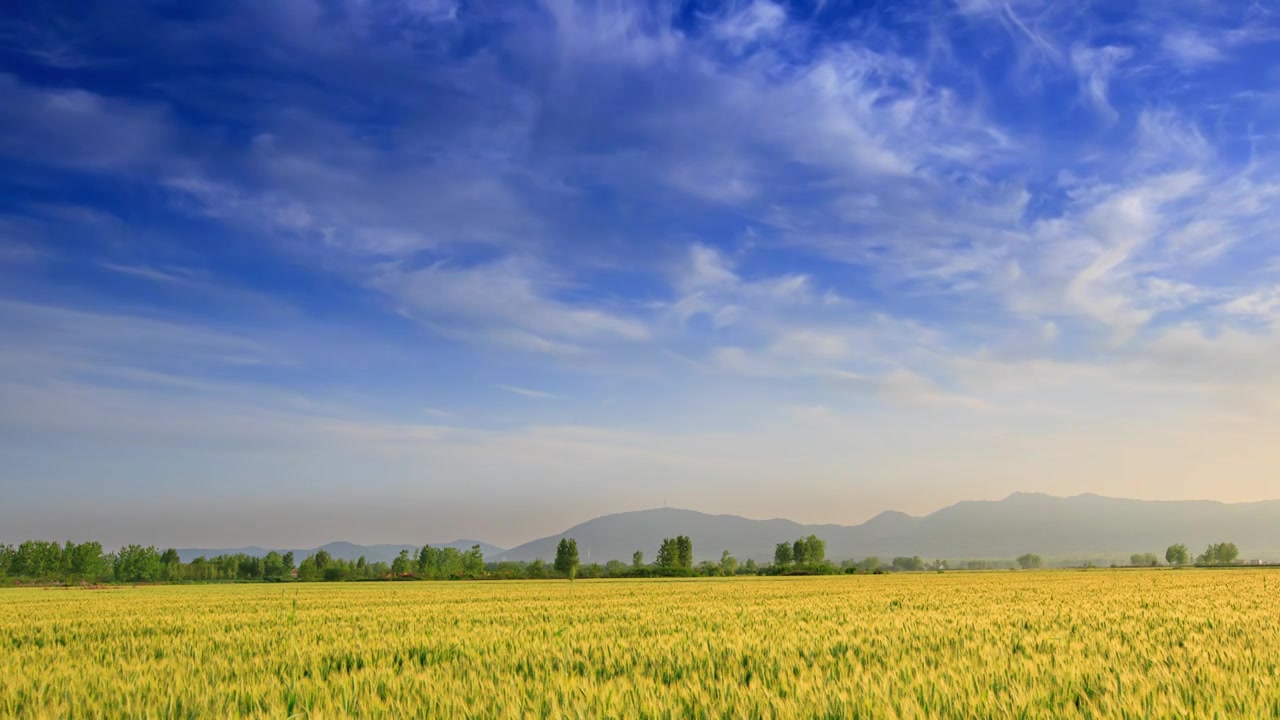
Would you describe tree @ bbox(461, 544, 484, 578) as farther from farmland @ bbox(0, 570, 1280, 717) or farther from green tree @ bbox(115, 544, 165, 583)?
farmland @ bbox(0, 570, 1280, 717)

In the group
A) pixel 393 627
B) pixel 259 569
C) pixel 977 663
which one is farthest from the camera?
pixel 259 569

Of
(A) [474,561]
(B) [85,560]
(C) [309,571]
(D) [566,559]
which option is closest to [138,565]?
(B) [85,560]

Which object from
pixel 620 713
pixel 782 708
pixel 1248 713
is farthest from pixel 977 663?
pixel 620 713

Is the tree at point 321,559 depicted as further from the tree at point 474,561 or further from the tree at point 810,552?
the tree at point 810,552

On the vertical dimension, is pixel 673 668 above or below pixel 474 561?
above

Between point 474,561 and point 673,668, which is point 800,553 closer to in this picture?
point 474,561

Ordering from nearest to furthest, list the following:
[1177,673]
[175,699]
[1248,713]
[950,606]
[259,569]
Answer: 1. [1248,713]
2. [175,699]
3. [1177,673]
4. [950,606]
5. [259,569]

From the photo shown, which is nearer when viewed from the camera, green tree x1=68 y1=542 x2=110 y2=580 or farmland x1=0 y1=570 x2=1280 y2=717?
farmland x1=0 y1=570 x2=1280 y2=717

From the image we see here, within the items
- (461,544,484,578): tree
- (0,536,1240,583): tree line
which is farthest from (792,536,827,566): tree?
(461,544,484,578): tree

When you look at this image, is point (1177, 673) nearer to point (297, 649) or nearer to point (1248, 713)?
point (1248, 713)

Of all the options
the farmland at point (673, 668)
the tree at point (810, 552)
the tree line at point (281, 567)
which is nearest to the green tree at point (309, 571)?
the tree line at point (281, 567)

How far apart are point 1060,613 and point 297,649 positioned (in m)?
15.0

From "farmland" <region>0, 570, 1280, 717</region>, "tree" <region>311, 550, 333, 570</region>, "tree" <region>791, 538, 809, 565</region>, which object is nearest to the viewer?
"farmland" <region>0, 570, 1280, 717</region>

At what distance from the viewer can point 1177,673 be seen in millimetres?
7289
